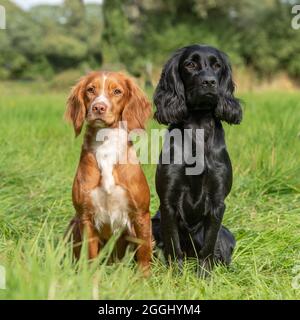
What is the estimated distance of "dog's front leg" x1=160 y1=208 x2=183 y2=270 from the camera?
11.4ft

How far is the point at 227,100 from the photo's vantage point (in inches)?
138

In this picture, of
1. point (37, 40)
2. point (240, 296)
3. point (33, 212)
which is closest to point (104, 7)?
point (37, 40)

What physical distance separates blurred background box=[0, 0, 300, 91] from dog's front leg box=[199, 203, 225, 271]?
22491 mm

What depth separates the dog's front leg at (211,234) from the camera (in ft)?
11.4

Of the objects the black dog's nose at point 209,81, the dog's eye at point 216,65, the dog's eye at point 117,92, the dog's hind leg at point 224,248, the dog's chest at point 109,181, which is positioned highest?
the dog's eye at point 216,65

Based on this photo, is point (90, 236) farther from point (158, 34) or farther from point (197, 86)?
point (158, 34)

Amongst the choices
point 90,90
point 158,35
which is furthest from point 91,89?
point 158,35

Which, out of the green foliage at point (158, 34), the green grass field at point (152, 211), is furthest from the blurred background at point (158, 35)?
the green grass field at point (152, 211)

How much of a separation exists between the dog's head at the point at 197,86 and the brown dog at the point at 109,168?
239 mm

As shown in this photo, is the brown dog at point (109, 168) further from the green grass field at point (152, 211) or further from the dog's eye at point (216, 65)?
the dog's eye at point (216, 65)

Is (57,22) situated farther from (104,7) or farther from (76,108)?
Result: (76,108)

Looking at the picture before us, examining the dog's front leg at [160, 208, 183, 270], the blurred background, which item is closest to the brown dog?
the dog's front leg at [160, 208, 183, 270]

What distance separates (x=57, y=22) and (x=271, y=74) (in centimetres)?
1073

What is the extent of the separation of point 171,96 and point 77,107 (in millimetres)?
559
